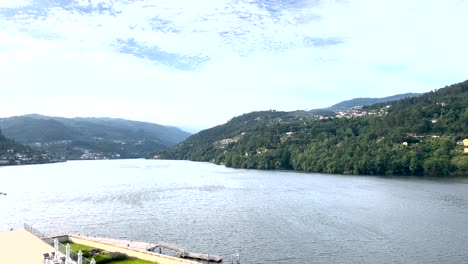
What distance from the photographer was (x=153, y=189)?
8194cm

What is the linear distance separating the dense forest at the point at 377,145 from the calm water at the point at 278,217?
1819 cm

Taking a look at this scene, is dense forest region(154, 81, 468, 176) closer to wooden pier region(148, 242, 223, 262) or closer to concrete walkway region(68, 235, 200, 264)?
wooden pier region(148, 242, 223, 262)

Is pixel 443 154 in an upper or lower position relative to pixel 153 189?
upper

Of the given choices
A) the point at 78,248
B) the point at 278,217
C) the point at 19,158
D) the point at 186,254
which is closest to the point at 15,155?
the point at 19,158

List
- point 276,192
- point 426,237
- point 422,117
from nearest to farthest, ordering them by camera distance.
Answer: point 426,237
point 276,192
point 422,117

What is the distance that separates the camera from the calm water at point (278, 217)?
123 ft

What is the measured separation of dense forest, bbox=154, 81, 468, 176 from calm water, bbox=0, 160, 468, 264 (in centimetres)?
1819

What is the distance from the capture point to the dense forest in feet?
333

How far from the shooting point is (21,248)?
32.5 meters

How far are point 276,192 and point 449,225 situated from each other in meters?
32.8

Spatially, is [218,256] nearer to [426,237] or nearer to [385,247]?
[385,247]

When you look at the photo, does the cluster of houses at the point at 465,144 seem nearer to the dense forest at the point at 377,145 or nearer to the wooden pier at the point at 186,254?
Answer: the dense forest at the point at 377,145

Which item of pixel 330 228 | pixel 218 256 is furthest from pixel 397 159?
pixel 218 256

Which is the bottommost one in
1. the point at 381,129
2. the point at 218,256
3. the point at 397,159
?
the point at 218,256
